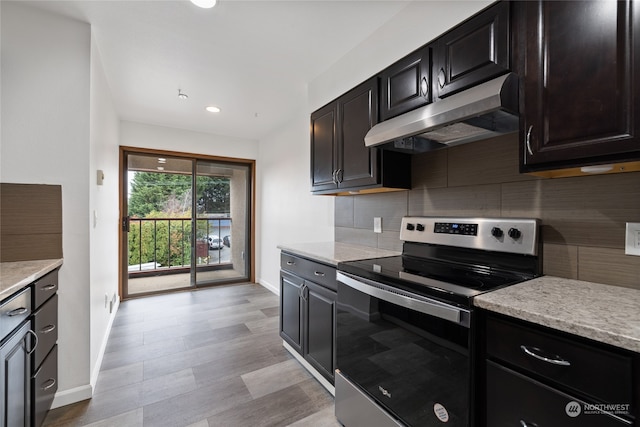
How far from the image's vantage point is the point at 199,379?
2082 millimetres

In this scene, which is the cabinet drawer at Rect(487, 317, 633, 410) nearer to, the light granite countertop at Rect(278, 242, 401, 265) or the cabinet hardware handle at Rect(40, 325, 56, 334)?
the light granite countertop at Rect(278, 242, 401, 265)

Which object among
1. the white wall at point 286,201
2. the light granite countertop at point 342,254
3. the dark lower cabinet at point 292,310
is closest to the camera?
the light granite countertop at point 342,254

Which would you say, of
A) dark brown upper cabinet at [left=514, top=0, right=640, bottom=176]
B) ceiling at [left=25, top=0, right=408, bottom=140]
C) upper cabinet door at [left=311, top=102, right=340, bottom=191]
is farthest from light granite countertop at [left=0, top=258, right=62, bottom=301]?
dark brown upper cabinet at [left=514, top=0, right=640, bottom=176]

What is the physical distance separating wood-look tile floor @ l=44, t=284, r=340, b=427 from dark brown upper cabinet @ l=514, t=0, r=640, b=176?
70.4 inches

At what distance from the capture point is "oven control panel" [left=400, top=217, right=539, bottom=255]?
52.1 inches

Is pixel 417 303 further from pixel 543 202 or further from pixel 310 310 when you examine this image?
pixel 310 310

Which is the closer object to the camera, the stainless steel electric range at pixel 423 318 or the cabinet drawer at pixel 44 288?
the stainless steel electric range at pixel 423 318

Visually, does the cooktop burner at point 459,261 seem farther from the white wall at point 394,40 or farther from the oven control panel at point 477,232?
the white wall at point 394,40

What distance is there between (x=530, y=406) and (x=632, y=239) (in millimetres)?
781

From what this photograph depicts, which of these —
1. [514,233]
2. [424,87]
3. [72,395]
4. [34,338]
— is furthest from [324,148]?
[72,395]

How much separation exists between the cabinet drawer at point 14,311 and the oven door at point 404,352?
148 centimetres

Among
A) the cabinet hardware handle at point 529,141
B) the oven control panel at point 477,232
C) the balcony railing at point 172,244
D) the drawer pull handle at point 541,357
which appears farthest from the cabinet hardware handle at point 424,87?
the balcony railing at point 172,244

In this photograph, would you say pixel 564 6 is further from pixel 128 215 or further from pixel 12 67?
pixel 128 215

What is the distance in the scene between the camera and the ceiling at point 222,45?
6.04 feet
